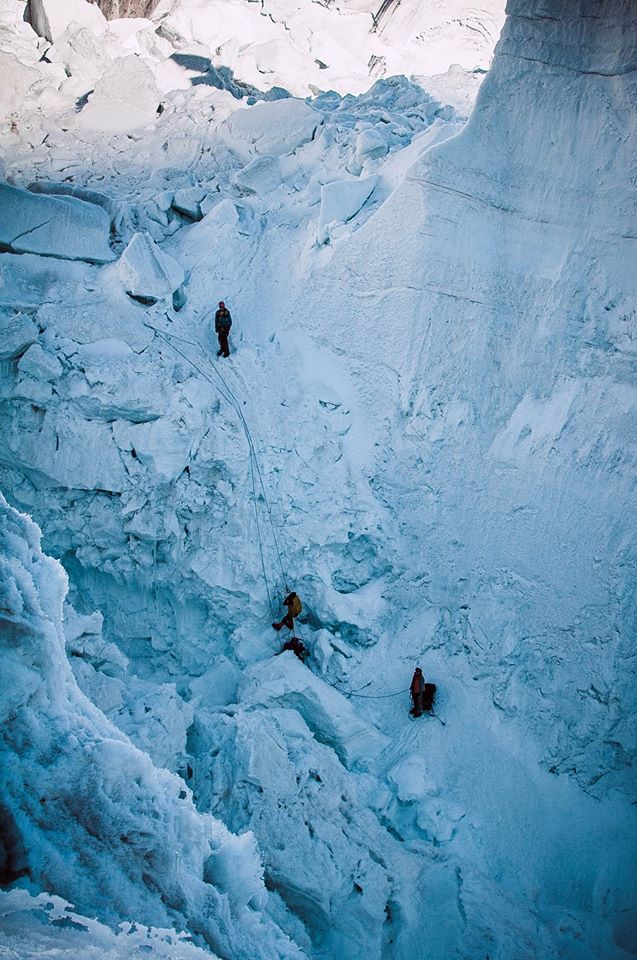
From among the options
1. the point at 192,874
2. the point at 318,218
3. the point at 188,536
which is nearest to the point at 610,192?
the point at 318,218

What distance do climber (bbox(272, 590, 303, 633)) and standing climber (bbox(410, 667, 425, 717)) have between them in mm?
1286

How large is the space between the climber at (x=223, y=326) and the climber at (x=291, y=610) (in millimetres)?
2804

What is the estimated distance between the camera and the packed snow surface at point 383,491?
5945 mm

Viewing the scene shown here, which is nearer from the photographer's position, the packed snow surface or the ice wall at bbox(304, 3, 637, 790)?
the packed snow surface

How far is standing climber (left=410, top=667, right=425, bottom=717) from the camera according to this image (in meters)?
6.89

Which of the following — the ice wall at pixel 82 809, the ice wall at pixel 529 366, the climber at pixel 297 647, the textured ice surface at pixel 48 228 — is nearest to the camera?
the ice wall at pixel 82 809

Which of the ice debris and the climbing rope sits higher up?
the ice debris

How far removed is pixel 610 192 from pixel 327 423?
3.60 metres

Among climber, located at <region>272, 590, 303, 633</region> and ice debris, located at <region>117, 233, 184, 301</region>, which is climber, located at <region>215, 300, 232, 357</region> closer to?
ice debris, located at <region>117, 233, 184, 301</region>

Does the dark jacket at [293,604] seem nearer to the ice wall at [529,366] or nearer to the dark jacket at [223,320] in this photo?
the ice wall at [529,366]

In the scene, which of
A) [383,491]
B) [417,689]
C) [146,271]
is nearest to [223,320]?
[146,271]

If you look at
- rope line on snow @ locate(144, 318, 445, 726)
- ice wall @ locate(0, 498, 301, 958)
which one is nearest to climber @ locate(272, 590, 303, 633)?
rope line on snow @ locate(144, 318, 445, 726)

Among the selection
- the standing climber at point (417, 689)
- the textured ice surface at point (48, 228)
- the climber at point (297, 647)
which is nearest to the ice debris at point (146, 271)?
the textured ice surface at point (48, 228)

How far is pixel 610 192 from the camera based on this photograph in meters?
7.06
